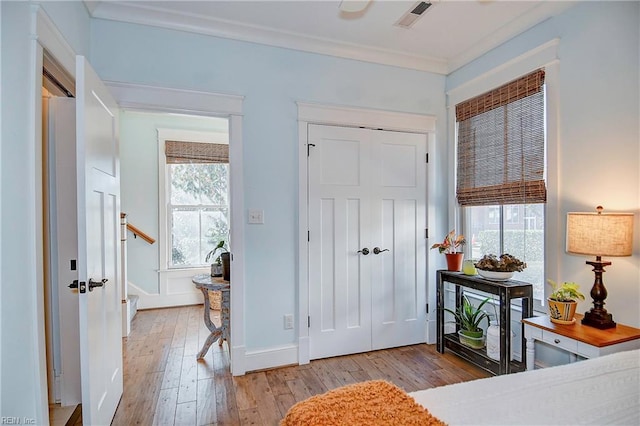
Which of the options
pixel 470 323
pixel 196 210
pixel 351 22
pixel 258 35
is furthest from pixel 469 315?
pixel 196 210

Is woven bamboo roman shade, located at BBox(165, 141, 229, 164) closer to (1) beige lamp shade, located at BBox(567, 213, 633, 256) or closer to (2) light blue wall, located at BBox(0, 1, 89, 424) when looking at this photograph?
(2) light blue wall, located at BBox(0, 1, 89, 424)

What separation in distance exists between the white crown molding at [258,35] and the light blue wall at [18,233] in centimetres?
105

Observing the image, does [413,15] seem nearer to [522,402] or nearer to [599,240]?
[599,240]

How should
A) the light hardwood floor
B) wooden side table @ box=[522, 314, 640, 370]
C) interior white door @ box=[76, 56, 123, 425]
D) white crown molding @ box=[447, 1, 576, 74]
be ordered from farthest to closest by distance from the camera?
white crown molding @ box=[447, 1, 576, 74], the light hardwood floor, wooden side table @ box=[522, 314, 640, 370], interior white door @ box=[76, 56, 123, 425]

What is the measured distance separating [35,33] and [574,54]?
3044 millimetres

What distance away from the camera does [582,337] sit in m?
1.75

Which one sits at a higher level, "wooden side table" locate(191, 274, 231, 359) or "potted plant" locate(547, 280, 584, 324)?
"potted plant" locate(547, 280, 584, 324)

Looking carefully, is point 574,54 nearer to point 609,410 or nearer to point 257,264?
point 609,410

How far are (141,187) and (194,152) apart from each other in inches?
33.3

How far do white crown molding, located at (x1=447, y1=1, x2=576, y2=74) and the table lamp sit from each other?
144cm

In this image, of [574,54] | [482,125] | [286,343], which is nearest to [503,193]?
[482,125]

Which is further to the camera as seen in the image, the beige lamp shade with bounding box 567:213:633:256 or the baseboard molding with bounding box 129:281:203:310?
the baseboard molding with bounding box 129:281:203:310

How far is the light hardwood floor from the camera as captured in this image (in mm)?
2072

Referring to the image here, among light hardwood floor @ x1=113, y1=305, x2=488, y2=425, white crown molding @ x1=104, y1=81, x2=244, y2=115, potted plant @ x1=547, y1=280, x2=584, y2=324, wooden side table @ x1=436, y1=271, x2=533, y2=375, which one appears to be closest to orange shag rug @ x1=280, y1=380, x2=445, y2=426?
light hardwood floor @ x1=113, y1=305, x2=488, y2=425
